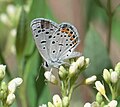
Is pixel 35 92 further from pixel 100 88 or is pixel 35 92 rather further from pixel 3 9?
pixel 3 9

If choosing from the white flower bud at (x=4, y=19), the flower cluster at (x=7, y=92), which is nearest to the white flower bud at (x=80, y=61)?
the flower cluster at (x=7, y=92)

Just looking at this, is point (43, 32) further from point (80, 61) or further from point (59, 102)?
point (59, 102)

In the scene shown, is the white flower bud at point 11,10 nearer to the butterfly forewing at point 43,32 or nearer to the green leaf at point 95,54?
the green leaf at point 95,54

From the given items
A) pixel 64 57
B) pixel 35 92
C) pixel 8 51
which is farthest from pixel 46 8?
pixel 8 51

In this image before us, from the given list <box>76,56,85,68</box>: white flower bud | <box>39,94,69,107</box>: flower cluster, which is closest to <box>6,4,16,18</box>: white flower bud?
<box>76,56,85,68</box>: white flower bud

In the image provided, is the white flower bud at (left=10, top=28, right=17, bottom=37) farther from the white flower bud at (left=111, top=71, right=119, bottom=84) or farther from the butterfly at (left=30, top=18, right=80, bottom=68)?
the white flower bud at (left=111, top=71, right=119, bottom=84)

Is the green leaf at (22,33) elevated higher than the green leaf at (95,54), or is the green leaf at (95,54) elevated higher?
the green leaf at (22,33)

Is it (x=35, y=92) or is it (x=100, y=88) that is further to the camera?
(x=35, y=92)
